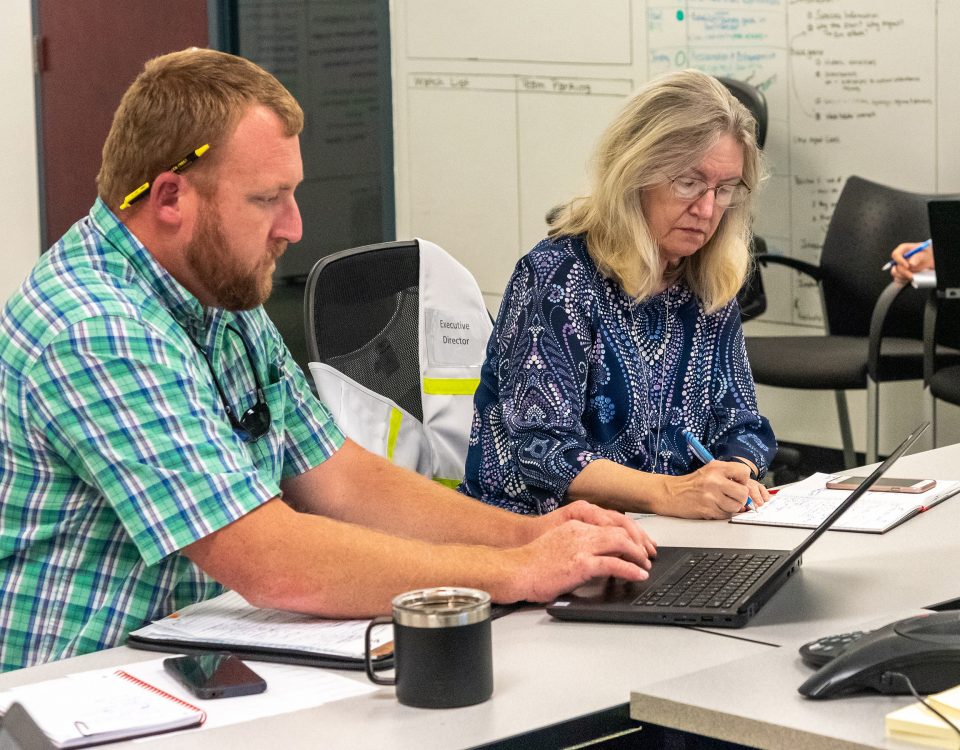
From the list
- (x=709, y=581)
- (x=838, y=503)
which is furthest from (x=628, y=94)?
(x=709, y=581)

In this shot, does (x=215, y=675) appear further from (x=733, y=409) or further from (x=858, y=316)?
(x=858, y=316)

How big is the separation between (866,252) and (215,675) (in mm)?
3438

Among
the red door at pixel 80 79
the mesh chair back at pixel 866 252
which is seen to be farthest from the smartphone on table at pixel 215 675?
the red door at pixel 80 79

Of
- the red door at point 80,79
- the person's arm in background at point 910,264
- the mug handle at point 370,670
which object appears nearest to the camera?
the mug handle at point 370,670

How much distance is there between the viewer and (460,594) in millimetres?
1216

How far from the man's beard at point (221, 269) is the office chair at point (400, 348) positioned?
2.12 feet

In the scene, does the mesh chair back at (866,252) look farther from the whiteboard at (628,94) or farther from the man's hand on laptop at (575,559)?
the man's hand on laptop at (575,559)

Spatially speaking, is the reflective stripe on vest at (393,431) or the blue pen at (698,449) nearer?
the blue pen at (698,449)

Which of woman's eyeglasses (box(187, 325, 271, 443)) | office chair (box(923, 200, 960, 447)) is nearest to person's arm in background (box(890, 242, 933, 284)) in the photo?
office chair (box(923, 200, 960, 447))

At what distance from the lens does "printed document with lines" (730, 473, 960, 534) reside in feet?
5.83

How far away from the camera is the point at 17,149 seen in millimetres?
6520

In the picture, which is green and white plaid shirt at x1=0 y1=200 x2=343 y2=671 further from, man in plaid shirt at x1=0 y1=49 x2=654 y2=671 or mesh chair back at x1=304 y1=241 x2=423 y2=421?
mesh chair back at x1=304 y1=241 x2=423 y2=421

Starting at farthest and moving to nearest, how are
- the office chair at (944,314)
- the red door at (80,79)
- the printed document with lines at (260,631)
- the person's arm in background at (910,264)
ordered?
1. the red door at (80,79)
2. the person's arm in background at (910,264)
3. the office chair at (944,314)
4. the printed document with lines at (260,631)

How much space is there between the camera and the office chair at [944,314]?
339cm
